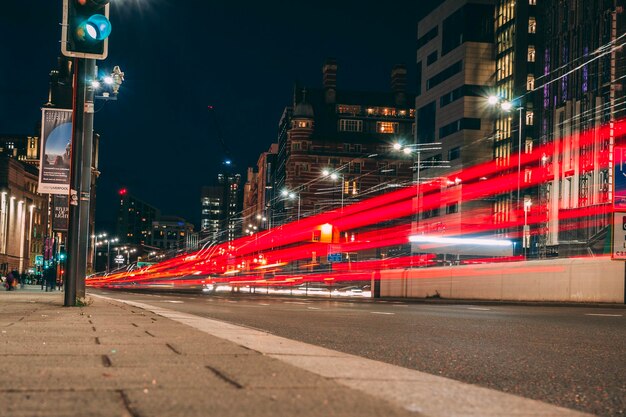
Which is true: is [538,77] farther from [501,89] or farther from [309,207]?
[309,207]

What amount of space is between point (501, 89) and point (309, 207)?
58619mm

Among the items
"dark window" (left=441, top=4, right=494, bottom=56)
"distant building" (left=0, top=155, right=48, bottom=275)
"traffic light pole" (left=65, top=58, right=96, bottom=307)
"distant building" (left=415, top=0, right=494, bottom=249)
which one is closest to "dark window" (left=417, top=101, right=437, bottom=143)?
"distant building" (left=415, top=0, right=494, bottom=249)

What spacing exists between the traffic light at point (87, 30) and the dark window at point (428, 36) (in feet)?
330

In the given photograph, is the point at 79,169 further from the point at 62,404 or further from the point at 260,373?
the point at 62,404

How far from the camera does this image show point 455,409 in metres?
4.20

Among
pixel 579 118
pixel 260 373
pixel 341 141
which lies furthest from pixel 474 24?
pixel 260 373

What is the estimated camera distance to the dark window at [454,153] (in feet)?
324

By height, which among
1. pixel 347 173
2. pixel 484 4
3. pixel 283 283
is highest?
pixel 484 4

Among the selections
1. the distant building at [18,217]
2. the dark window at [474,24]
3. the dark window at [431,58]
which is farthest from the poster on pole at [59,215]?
the dark window at [431,58]

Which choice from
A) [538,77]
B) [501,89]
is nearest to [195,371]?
[538,77]

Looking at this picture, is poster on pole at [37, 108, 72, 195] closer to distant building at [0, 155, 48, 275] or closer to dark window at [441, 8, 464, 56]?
dark window at [441, 8, 464, 56]

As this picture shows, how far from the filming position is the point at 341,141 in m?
156

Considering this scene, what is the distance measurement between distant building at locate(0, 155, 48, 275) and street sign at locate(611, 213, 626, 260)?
91872mm

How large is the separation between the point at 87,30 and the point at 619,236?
62.6 ft
